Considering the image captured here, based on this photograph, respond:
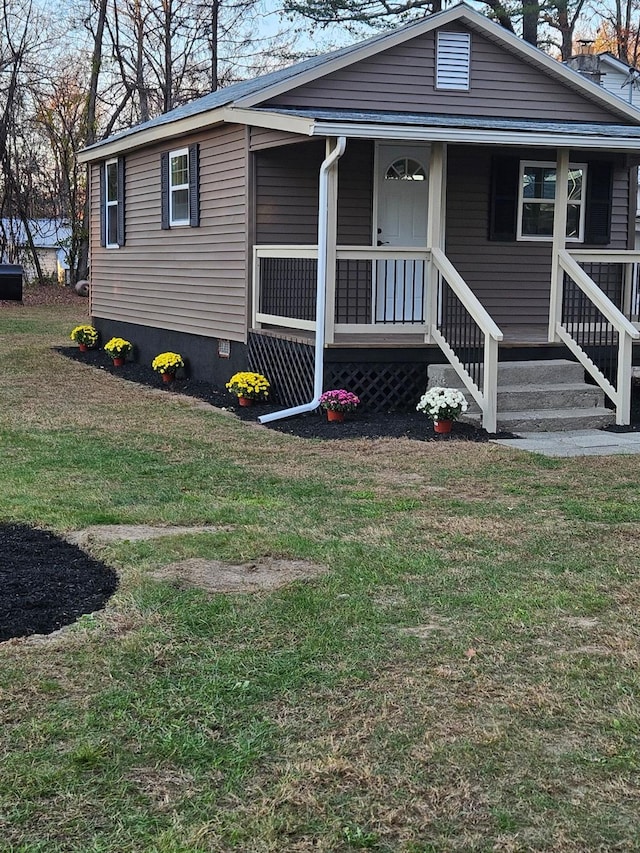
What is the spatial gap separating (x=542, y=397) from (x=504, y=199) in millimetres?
3629

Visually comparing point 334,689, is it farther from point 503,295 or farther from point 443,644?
point 503,295

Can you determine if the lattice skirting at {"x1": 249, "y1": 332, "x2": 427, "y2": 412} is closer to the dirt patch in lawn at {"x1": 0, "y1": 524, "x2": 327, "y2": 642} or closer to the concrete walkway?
the concrete walkway

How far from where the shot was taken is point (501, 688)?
3.78m

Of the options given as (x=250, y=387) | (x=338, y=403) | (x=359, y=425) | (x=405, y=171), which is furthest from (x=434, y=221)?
(x=250, y=387)

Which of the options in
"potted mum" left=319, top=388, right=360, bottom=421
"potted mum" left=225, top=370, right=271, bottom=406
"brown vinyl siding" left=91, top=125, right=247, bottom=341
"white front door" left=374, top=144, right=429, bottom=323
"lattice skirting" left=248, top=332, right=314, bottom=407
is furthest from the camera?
"white front door" left=374, top=144, right=429, bottom=323

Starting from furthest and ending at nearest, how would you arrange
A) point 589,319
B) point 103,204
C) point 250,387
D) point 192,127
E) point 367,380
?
point 103,204
point 192,127
point 250,387
point 589,319
point 367,380

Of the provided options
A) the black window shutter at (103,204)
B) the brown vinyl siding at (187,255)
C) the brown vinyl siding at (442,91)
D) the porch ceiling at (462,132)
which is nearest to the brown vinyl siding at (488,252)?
the brown vinyl siding at (442,91)

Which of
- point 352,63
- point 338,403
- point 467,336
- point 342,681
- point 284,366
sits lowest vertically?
point 342,681

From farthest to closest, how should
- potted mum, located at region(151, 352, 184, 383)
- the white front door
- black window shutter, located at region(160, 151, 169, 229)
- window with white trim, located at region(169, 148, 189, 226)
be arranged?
black window shutter, located at region(160, 151, 169, 229) → window with white trim, located at region(169, 148, 189, 226) → potted mum, located at region(151, 352, 184, 383) → the white front door

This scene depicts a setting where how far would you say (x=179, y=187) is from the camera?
1378 centimetres

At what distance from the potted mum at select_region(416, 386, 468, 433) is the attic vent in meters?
4.86

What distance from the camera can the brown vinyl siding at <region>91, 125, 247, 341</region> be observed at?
1198 centimetres

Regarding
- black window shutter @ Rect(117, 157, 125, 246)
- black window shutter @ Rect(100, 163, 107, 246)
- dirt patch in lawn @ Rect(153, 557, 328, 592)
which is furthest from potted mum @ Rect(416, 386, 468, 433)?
black window shutter @ Rect(100, 163, 107, 246)

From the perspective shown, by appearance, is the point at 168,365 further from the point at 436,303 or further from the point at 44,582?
the point at 44,582
